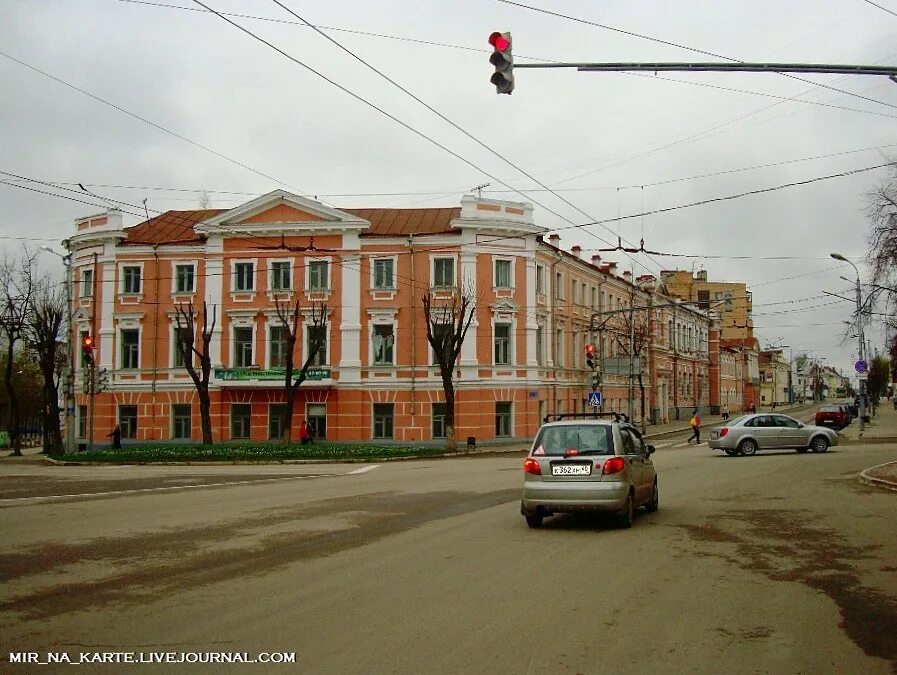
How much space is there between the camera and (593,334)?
56281 millimetres

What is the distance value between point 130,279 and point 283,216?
10.2 meters

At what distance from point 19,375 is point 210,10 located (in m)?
63.6

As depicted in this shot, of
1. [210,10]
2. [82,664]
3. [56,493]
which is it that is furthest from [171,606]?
[56,493]

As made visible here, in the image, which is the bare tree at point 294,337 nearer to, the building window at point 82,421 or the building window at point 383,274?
the building window at point 383,274

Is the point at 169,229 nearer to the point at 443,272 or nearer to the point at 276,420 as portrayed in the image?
the point at 276,420

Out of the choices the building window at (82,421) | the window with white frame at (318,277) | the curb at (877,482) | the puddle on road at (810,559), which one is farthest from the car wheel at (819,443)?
Answer: the building window at (82,421)

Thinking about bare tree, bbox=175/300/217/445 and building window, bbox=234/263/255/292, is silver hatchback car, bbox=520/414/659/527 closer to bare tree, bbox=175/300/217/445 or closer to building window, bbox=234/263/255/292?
bare tree, bbox=175/300/217/445

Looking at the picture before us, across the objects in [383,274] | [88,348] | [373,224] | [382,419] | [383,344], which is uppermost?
[373,224]

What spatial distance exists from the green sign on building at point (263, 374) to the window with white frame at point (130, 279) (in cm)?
777

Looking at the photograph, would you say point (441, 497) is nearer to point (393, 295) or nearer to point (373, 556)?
point (373, 556)

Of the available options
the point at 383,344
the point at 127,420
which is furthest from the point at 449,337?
the point at 127,420

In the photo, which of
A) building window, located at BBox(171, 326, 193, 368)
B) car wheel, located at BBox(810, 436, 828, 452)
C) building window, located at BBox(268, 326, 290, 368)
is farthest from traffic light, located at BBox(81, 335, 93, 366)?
car wheel, located at BBox(810, 436, 828, 452)

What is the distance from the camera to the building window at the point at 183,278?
49.1m

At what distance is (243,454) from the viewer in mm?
36656
